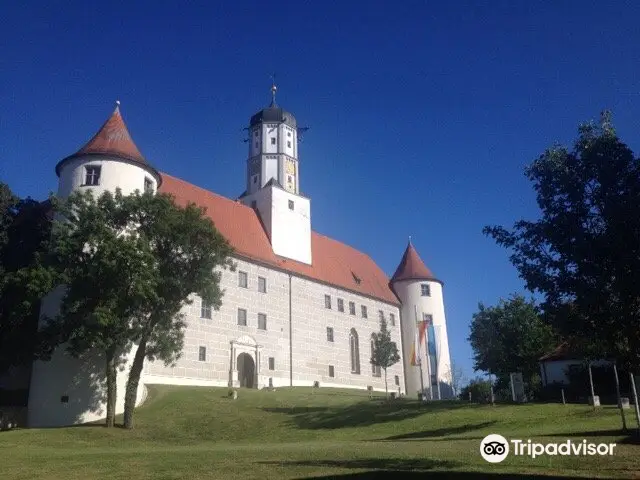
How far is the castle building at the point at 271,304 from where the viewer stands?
117ft

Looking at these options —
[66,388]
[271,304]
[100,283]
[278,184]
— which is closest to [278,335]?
[271,304]

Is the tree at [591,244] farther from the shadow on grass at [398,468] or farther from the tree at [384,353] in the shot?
the tree at [384,353]

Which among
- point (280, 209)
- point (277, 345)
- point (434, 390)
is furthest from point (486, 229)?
point (434, 390)

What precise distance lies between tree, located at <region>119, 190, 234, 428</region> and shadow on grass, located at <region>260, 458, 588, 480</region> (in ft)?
53.3

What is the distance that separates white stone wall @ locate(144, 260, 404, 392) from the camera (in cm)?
4128

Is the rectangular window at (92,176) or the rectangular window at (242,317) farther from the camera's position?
the rectangular window at (242,317)

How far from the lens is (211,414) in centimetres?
3080

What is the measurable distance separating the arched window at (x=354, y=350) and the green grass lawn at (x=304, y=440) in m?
14.6

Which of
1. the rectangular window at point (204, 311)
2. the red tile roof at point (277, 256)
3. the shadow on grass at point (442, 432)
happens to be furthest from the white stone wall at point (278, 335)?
the shadow on grass at point (442, 432)

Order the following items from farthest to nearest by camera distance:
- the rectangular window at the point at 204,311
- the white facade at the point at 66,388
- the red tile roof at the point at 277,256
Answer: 1. the red tile roof at the point at 277,256
2. the rectangular window at the point at 204,311
3. the white facade at the point at 66,388

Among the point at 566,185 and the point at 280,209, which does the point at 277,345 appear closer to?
the point at 280,209

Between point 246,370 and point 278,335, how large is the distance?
400 centimetres

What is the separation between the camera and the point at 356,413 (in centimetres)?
3059

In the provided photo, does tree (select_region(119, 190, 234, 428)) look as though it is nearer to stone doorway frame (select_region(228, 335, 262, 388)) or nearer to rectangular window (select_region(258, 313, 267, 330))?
stone doorway frame (select_region(228, 335, 262, 388))
